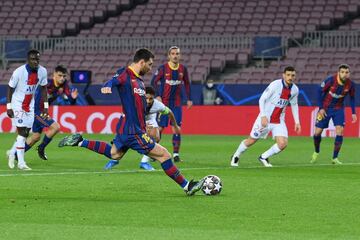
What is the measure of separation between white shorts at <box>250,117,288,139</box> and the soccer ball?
6185 mm

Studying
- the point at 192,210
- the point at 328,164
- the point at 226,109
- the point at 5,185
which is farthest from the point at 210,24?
the point at 192,210

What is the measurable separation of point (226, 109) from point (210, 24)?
9269mm

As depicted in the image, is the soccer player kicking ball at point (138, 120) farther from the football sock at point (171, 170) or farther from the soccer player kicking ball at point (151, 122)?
the soccer player kicking ball at point (151, 122)

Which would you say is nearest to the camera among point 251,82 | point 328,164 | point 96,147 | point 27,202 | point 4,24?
point 27,202

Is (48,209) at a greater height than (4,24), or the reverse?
(48,209)

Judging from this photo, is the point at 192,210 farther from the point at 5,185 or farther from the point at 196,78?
the point at 196,78

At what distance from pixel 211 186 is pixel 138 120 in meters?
1.28

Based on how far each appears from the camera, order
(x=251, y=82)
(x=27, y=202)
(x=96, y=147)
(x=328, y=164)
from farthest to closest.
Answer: (x=251, y=82)
(x=328, y=164)
(x=96, y=147)
(x=27, y=202)

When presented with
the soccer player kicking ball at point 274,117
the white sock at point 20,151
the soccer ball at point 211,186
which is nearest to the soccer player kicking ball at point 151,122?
the white sock at point 20,151

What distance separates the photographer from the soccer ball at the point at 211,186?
42.5ft

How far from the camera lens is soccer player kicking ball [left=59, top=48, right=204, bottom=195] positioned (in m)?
13.0

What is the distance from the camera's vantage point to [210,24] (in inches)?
1640

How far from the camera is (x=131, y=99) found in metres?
13.2

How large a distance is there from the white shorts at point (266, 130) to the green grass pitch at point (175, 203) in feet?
2.13
